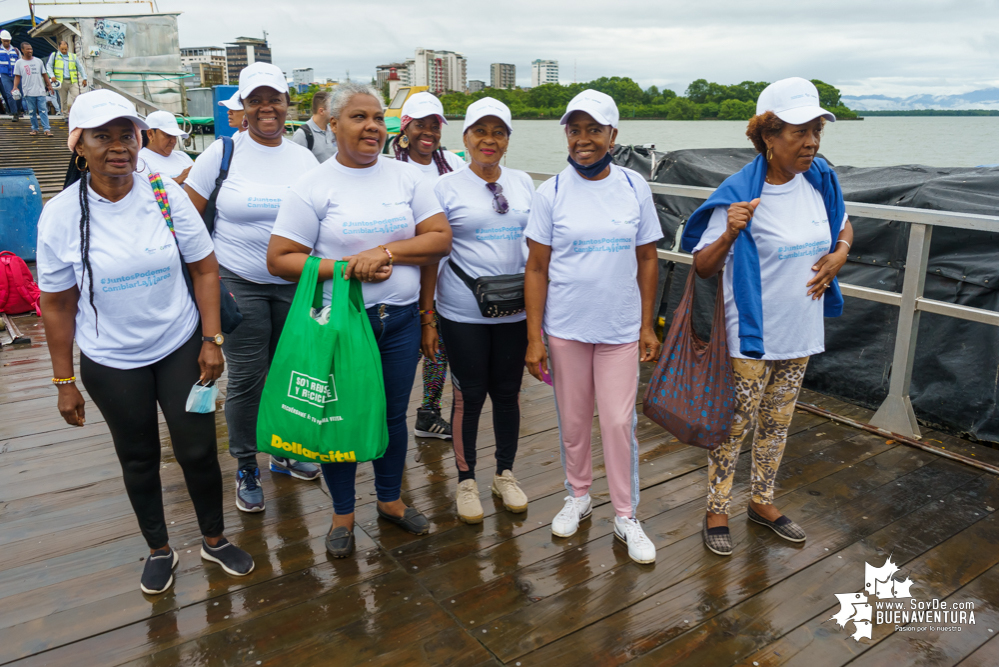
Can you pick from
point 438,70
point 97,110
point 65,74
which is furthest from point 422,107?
point 438,70

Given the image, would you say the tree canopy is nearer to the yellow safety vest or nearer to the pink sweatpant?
the yellow safety vest

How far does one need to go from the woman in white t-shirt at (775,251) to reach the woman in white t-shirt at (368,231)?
1.03m

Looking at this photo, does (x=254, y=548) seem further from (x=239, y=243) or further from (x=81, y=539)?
(x=239, y=243)

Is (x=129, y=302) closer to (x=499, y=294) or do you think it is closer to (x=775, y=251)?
(x=499, y=294)

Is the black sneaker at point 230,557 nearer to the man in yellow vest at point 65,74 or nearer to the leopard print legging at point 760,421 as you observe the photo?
the leopard print legging at point 760,421

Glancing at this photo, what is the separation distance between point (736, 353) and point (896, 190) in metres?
2.38

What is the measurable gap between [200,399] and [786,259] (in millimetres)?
2082

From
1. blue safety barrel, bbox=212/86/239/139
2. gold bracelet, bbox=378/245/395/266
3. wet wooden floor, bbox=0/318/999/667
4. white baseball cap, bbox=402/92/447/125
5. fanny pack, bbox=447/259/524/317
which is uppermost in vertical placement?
blue safety barrel, bbox=212/86/239/139

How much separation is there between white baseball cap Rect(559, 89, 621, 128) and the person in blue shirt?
62.6ft

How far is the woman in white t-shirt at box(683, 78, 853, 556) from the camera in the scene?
2.36 meters

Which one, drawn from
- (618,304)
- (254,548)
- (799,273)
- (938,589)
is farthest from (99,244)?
(938,589)

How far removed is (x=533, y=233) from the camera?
2.54 metres

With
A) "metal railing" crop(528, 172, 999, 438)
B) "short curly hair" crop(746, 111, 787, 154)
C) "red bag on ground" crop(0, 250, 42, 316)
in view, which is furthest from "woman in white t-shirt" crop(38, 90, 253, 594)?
"red bag on ground" crop(0, 250, 42, 316)

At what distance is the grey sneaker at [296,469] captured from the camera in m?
3.24
